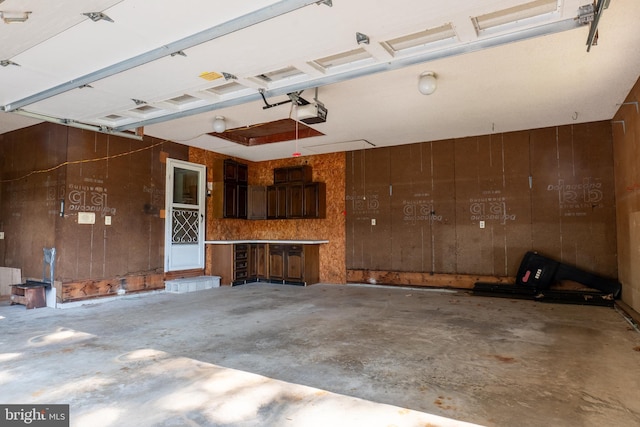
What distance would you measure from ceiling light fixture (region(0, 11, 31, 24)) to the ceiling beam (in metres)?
0.81

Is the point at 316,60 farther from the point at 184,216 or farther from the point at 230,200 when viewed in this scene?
the point at 230,200

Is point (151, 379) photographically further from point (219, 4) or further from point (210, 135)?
point (210, 135)

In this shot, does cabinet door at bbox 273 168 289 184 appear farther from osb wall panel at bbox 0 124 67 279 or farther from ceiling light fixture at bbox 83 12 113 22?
ceiling light fixture at bbox 83 12 113 22

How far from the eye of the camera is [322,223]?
8000 millimetres

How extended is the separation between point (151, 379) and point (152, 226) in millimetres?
4408

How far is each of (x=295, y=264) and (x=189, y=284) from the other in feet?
6.78

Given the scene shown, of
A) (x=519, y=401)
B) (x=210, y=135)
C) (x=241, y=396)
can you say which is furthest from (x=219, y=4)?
(x=210, y=135)

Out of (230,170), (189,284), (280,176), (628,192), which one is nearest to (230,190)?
(230,170)

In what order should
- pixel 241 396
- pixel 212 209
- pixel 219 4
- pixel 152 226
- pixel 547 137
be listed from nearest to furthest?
pixel 241 396 < pixel 219 4 < pixel 547 137 < pixel 152 226 < pixel 212 209

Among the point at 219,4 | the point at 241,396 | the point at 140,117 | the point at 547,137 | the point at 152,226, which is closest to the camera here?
the point at 241,396

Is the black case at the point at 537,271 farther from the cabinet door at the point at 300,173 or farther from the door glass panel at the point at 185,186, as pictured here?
the door glass panel at the point at 185,186

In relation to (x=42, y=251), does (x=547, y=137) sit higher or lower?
higher

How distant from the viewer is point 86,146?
221 inches

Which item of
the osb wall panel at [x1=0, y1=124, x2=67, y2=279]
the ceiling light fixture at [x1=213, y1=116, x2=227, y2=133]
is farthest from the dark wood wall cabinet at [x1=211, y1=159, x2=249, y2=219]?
the osb wall panel at [x1=0, y1=124, x2=67, y2=279]
